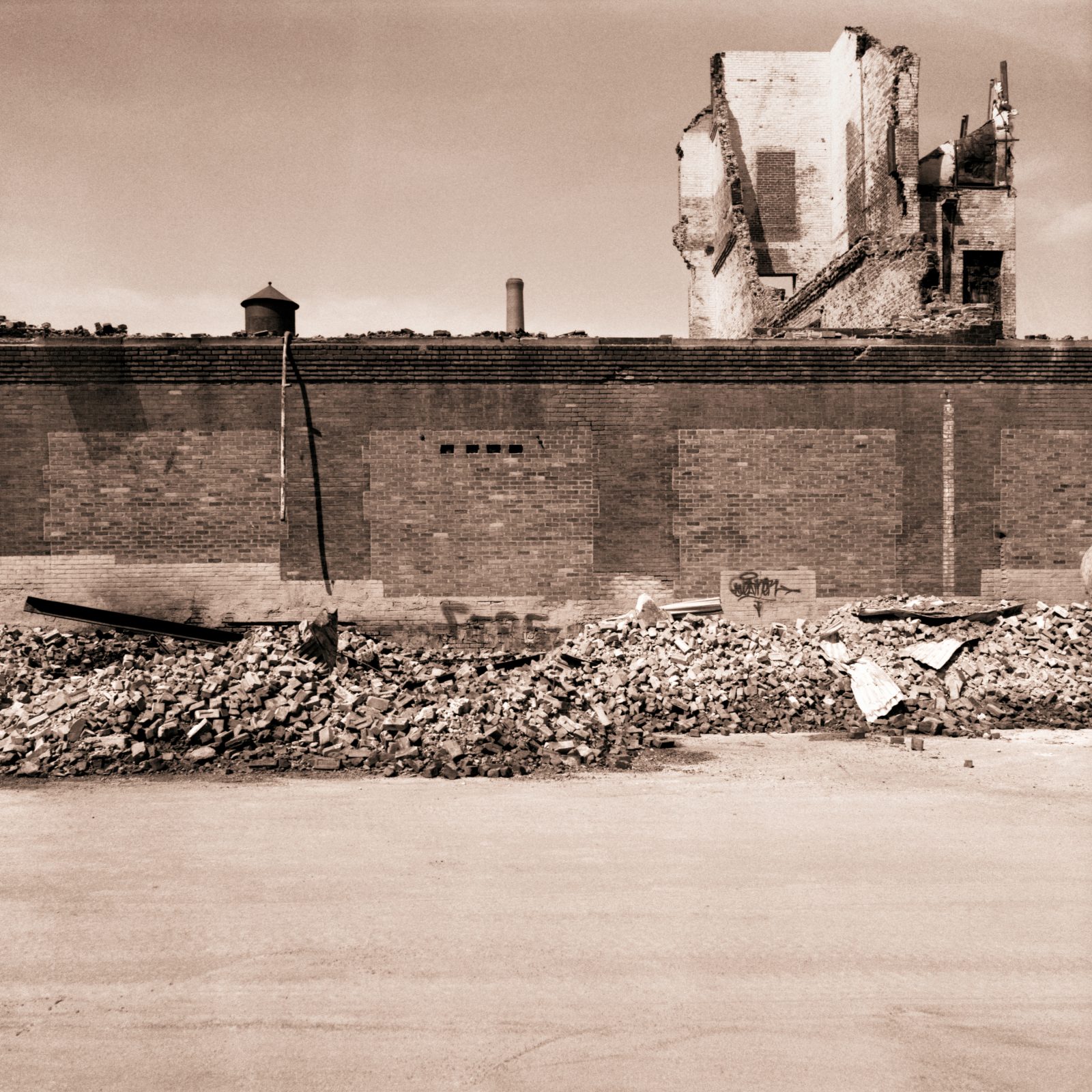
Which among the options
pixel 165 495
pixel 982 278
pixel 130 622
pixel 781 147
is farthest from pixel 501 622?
pixel 982 278

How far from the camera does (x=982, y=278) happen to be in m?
21.0

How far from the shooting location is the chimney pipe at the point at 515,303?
1520cm

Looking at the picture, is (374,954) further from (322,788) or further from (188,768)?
(188,768)

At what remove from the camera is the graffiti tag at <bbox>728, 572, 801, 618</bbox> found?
11.2 meters

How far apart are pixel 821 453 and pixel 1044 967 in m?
8.48

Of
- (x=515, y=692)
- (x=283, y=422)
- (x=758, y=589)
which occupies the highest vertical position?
(x=283, y=422)

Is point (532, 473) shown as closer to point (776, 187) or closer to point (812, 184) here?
point (776, 187)

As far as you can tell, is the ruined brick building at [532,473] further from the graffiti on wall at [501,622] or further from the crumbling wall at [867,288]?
the crumbling wall at [867,288]

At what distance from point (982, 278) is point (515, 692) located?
734 inches

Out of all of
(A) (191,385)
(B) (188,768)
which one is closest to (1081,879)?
(B) (188,768)

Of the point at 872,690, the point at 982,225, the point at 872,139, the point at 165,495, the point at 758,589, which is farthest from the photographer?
the point at 982,225

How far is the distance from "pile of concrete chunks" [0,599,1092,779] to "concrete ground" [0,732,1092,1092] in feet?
3.03

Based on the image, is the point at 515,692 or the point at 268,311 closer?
the point at 515,692

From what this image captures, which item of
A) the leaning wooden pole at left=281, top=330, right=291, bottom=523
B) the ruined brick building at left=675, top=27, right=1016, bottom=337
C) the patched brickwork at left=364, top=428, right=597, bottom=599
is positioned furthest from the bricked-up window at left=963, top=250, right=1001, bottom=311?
the leaning wooden pole at left=281, top=330, right=291, bottom=523
